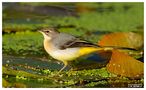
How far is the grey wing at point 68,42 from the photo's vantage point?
1.38 m

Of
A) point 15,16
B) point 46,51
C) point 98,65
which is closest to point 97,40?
point 98,65

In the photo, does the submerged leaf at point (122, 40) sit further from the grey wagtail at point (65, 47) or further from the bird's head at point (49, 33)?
the bird's head at point (49, 33)

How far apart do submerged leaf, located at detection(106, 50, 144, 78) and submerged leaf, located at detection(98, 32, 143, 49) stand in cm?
5

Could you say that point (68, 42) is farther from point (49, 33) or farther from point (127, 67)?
point (127, 67)

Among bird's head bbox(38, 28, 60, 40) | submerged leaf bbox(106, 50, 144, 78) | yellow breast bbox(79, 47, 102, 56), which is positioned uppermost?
bird's head bbox(38, 28, 60, 40)

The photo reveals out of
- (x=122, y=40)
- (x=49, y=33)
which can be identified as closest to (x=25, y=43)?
(x=49, y=33)

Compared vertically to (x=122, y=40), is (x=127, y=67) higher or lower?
lower

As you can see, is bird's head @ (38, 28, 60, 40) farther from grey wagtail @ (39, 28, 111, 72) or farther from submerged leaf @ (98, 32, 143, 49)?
submerged leaf @ (98, 32, 143, 49)

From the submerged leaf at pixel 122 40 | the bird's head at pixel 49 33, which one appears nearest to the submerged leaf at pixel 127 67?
the submerged leaf at pixel 122 40

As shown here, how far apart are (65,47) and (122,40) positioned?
0.72ft

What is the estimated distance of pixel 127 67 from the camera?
138 centimetres

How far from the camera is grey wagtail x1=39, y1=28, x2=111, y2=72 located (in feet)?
4.51

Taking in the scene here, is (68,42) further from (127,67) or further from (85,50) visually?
(127,67)

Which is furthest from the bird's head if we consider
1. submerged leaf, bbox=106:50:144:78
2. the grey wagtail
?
submerged leaf, bbox=106:50:144:78
